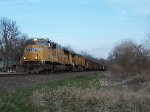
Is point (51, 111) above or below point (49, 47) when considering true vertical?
below

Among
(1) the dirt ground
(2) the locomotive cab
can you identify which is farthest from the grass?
(2) the locomotive cab

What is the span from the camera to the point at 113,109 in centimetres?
1260

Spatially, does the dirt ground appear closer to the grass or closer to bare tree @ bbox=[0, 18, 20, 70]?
the grass

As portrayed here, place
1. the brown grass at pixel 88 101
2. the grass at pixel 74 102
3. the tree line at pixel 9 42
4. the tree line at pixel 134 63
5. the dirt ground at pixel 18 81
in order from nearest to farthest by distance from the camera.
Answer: the grass at pixel 74 102
the brown grass at pixel 88 101
the dirt ground at pixel 18 81
the tree line at pixel 134 63
the tree line at pixel 9 42

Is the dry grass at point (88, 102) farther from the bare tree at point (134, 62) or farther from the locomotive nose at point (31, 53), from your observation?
the locomotive nose at point (31, 53)

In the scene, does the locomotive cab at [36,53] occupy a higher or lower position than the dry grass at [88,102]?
higher

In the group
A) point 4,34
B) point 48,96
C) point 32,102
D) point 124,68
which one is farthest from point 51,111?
point 4,34

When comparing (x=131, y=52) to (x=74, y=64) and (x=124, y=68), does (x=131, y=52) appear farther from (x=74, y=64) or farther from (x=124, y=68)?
(x=74, y=64)

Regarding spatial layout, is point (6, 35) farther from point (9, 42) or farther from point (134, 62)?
point (134, 62)

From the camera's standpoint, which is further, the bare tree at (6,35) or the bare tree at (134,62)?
the bare tree at (6,35)

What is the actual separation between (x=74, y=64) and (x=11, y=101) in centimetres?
4777

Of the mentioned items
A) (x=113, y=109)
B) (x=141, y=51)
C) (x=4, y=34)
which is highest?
(x=4, y=34)

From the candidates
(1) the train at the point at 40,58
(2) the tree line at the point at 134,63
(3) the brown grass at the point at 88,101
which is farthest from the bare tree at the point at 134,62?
(3) the brown grass at the point at 88,101

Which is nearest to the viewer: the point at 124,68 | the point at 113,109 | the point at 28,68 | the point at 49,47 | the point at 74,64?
the point at 113,109
